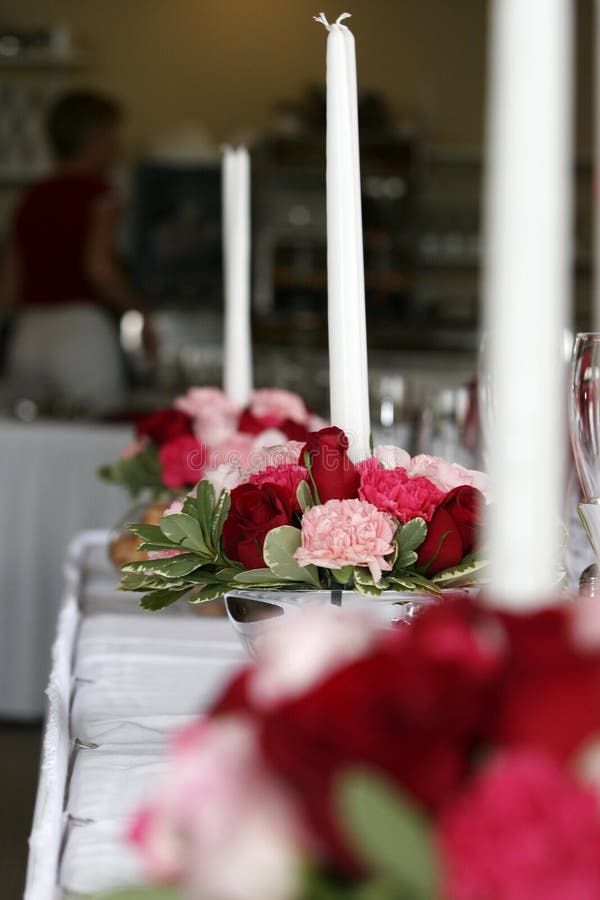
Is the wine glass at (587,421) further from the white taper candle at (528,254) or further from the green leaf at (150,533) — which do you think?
the white taper candle at (528,254)

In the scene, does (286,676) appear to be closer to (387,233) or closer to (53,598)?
(53,598)

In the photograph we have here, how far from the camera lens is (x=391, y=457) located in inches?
30.9

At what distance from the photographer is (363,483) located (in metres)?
0.75

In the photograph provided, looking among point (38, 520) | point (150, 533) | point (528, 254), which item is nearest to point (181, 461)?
point (150, 533)

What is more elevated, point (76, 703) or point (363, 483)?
point (363, 483)

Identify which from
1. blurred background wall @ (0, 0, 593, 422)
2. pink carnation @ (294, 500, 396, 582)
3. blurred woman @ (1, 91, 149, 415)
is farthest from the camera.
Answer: blurred background wall @ (0, 0, 593, 422)

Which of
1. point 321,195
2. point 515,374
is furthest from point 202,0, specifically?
point 515,374

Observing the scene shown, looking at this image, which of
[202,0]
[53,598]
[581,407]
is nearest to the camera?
[581,407]

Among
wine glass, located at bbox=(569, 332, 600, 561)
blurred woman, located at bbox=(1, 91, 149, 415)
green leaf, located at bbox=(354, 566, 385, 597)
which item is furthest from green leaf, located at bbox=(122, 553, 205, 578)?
blurred woman, located at bbox=(1, 91, 149, 415)

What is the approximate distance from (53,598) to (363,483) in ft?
6.46

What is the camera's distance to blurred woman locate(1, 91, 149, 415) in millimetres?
3543

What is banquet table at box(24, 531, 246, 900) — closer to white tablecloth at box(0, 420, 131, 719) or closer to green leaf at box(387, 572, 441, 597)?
green leaf at box(387, 572, 441, 597)

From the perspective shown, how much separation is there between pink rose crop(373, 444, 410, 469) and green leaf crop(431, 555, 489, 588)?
7 cm

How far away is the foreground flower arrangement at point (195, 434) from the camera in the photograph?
1.19 meters
